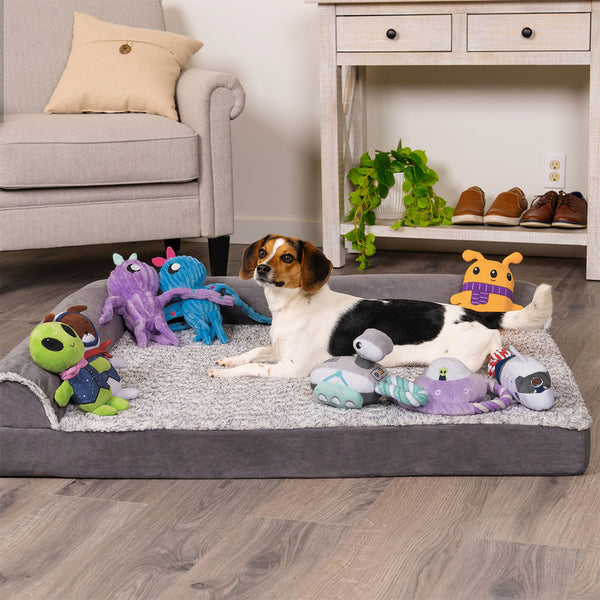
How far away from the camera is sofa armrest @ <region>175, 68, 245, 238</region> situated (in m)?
2.73

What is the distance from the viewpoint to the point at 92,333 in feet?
5.52

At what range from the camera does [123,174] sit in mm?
2627

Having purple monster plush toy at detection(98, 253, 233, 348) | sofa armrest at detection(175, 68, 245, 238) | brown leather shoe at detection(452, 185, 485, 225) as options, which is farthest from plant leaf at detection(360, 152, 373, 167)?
purple monster plush toy at detection(98, 253, 233, 348)

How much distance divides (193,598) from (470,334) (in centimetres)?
82

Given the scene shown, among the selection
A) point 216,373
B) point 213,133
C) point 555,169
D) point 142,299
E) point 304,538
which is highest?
point 213,133

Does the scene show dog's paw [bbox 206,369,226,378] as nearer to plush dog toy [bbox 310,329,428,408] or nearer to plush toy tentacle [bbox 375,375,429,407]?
plush dog toy [bbox 310,329,428,408]

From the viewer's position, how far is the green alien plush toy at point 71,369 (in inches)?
58.4

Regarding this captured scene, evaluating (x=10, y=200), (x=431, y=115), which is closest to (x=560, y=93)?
(x=431, y=115)

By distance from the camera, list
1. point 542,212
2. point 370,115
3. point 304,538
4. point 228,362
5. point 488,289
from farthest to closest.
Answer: point 370,115 → point 542,212 → point 488,289 → point 228,362 → point 304,538

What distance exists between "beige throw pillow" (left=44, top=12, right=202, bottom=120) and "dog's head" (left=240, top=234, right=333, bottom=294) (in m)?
1.25

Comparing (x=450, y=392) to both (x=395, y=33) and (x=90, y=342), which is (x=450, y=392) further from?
(x=395, y=33)

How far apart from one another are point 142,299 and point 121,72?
1.17m

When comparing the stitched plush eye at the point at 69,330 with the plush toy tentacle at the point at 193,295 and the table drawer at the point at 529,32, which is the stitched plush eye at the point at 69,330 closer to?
the plush toy tentacle at the point at 193,295

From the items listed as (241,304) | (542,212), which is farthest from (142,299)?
(542,212)
